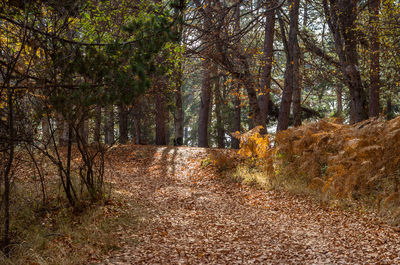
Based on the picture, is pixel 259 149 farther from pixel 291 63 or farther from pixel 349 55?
pixel 349 55

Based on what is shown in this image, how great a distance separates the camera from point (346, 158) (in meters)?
6.64

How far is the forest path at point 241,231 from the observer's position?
421cm

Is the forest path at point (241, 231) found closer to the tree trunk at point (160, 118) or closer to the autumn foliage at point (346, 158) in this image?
the autumn foliage at point (346, 158)

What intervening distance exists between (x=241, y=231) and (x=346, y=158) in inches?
109

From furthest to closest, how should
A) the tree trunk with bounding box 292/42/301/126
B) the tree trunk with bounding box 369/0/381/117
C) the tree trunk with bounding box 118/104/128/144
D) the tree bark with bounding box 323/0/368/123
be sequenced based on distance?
1. the tree trunk with bounding box 292/42/301/126
2. the tree bark with bounding box 323/0/368/123
3. the tree trunk with bounding box 369/0/381/117
4. the tree trunk with bounding box 118/104/128/144

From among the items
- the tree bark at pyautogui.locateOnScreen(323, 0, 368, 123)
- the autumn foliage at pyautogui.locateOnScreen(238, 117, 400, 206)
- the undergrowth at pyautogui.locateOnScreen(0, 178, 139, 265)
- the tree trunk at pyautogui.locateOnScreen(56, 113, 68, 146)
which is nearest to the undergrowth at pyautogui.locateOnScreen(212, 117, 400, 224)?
the autumn foliage at pyautogui.locateOnScreen(238, 117, 400, 206)

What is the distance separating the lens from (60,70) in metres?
5.04

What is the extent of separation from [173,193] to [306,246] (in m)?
3.99

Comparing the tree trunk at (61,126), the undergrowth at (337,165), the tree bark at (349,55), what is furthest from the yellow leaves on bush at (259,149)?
the tree trunk at (61,126)

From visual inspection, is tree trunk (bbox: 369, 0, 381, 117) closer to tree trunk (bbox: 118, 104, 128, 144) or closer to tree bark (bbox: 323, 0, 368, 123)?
tree bark (bbox: 323, 0, 368, 123)

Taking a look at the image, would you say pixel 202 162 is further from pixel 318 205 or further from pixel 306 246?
pixel 306 246

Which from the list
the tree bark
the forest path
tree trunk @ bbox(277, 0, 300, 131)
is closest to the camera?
the forest path

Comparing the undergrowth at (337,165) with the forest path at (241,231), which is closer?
the forest path at (241,231)

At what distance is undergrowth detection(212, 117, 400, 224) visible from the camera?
6.10 m
